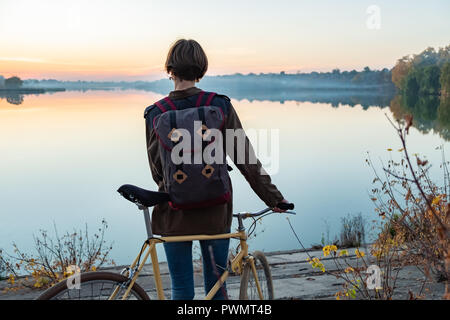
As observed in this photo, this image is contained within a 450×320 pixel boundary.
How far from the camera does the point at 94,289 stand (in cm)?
240

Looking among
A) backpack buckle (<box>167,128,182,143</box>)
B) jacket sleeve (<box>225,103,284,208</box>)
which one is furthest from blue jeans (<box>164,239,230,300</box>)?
backpack buckle (<box>167,128,182,143</box>)

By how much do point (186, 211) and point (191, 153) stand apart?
300mm

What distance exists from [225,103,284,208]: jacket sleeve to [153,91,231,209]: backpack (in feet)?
0.26

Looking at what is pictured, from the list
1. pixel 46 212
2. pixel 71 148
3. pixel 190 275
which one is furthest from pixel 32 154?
pixel 190 275

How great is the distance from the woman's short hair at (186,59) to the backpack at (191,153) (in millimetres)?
150

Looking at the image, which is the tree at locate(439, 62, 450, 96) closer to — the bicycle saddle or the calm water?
the calm water

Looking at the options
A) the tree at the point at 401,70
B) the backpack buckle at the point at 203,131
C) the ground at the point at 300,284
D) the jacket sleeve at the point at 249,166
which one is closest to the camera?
the backpack buckle at the point at 203,131

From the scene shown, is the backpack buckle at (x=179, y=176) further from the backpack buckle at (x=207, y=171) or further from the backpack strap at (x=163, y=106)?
the backpack strap at (x=163, y=106)

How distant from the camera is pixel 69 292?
91.4 inches

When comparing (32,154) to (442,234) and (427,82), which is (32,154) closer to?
(442,234)

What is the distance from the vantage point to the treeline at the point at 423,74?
317ft

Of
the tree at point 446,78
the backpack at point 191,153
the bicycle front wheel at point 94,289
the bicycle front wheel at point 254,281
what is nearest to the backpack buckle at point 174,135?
the backpack at point 191,153
